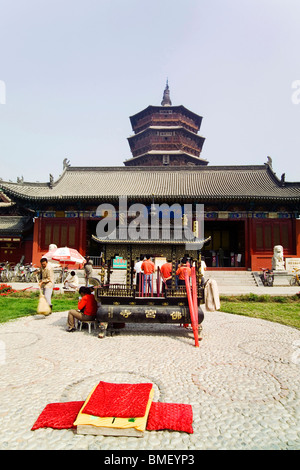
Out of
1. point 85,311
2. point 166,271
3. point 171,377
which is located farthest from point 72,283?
point 171,377

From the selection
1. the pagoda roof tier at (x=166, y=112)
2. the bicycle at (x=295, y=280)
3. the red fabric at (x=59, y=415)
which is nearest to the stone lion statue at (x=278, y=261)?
the bicycle at (x=295, y=280)

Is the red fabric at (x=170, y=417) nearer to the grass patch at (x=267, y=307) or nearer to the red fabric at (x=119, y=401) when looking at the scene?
the red fabric at (x=119, y=401)

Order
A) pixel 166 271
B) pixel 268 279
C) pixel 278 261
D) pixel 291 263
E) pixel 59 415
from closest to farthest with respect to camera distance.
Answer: pixel 59 415 → pixel 166 271 → pixel 268 279 → pixel 278 261 → pixel 291 263

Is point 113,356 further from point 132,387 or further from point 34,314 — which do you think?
point 34,314

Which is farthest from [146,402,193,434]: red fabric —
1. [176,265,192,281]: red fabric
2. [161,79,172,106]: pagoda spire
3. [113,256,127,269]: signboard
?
[161,79,172,106]: pagoda spire

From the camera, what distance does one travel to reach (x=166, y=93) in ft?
115

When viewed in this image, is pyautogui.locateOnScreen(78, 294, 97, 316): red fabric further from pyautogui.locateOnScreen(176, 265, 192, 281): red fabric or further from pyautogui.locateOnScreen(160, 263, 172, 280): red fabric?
pyautogui.locateOnScreen(176, 265, 192, 281): red fabric

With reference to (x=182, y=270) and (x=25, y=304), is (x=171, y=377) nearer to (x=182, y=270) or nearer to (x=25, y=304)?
(x=182, y=270)

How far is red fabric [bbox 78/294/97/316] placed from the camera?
715cm

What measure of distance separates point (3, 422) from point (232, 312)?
27.0 ft

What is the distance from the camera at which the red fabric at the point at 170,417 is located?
2.99 metres

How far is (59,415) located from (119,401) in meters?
0.68

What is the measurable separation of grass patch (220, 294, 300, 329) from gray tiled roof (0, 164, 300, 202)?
371 inches

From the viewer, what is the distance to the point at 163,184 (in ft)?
75.7
